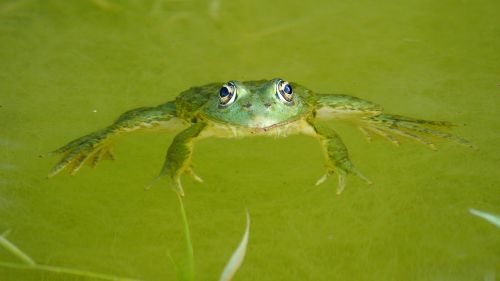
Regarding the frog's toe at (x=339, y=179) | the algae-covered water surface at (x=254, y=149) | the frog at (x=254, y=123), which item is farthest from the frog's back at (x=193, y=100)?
the frog's toe at (x=339, y=179)

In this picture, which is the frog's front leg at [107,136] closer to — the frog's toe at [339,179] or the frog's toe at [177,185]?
the frog's toe at [177,185]

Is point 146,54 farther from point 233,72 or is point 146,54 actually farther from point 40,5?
point 40,5

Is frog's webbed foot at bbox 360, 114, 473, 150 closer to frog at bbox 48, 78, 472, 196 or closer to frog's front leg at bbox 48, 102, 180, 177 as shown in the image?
frog at bbox 48, 78, 472, 196

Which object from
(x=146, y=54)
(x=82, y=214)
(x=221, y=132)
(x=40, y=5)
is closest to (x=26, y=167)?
(x=82, y=214)

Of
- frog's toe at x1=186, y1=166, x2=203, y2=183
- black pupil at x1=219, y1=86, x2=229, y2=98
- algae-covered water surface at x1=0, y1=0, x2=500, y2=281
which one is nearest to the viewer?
algae-covered water surface at x1=0, y1=0, x2=500, y2=281

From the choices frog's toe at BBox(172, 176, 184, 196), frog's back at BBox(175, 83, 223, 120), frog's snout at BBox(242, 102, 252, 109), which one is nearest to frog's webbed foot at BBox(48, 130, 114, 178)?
frog's back at BBox(175, 83, 223, 120)

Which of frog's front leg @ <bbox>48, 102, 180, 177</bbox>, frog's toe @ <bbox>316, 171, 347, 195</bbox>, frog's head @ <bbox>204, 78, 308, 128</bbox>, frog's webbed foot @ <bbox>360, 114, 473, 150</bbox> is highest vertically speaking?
frog's head @ <bbox>204, 78, 308, 128</bbox>

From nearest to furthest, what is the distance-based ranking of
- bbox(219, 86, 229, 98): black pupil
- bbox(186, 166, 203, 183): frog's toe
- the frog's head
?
the frog's head < bbox(219, 86, 229, 98): black pupil < bbox(186, 166, 203, 183): frog's toe
